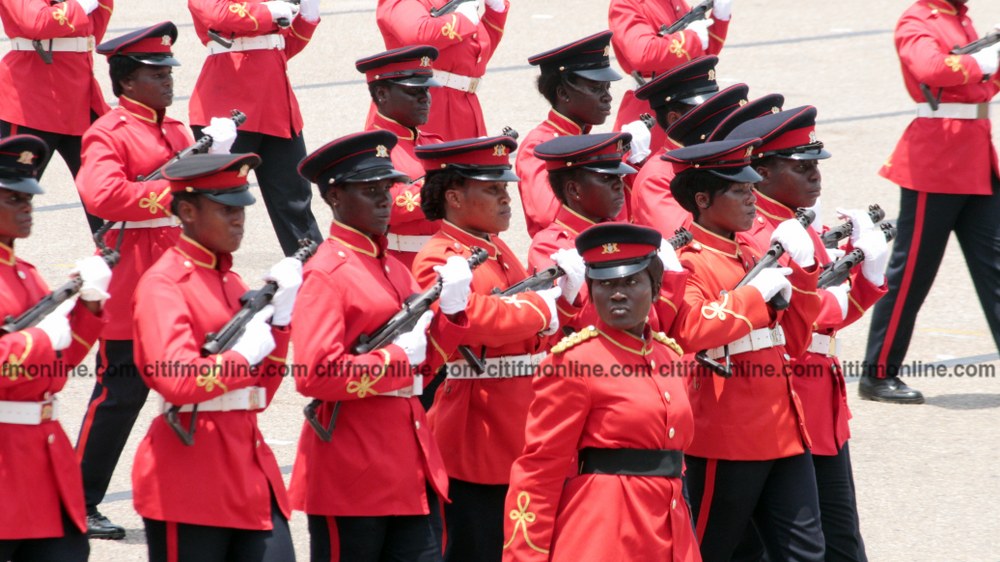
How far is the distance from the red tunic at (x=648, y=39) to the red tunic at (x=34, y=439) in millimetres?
3868

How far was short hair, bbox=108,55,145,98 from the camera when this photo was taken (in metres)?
6.86

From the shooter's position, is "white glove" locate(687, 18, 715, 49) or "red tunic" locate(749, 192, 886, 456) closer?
"red tunic" locate(749, 192, 886, 456)

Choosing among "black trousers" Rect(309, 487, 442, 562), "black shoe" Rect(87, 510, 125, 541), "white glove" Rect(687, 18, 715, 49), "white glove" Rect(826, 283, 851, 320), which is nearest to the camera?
"black trousers" Rect(309, 487, 442, 562)

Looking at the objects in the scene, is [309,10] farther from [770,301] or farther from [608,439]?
[608,439]

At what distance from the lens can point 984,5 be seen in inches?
615

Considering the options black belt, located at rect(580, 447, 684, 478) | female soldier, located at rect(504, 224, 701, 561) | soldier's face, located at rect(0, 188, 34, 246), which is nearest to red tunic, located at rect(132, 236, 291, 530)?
soldier's face, located at rect(0, 188, 34, 246)

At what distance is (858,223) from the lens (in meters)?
6.14

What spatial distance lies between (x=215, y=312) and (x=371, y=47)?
937 centimetres

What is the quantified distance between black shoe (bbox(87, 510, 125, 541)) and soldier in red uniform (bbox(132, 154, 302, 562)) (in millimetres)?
1447

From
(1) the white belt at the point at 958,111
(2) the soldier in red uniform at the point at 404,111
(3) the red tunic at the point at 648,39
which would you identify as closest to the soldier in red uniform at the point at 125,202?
(2) the soldier in red uniform at the point at 404,111

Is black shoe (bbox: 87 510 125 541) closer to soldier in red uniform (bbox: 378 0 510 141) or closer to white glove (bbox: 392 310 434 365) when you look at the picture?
white glove (bbox: 392 310 434 365)

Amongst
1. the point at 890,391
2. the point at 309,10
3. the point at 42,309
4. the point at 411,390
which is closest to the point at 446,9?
the point at 309,10

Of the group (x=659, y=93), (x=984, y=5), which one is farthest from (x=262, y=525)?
(x=984, y=5)

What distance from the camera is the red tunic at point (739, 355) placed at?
558cm
